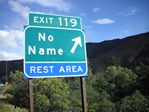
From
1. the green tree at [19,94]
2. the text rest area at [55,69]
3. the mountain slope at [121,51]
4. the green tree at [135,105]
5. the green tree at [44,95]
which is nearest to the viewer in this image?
the text rest area at [55,69]

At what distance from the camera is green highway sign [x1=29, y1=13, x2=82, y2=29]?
7.47m

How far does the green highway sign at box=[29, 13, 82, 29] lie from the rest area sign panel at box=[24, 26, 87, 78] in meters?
0.11

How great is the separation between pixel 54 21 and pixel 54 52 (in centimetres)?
85

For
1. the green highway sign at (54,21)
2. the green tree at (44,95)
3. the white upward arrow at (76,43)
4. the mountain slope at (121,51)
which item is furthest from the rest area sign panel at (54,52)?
the mountain slope at (121,51)

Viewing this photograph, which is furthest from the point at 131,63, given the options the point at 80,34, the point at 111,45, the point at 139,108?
the point at 80,34

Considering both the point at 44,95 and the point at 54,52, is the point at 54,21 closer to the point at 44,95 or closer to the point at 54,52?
the point at 54,52

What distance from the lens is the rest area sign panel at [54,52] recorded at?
723cm

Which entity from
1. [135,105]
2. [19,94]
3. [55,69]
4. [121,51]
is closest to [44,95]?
[19,94]

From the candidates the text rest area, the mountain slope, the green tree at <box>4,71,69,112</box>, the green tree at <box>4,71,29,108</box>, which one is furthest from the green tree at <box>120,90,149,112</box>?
the mountain slope

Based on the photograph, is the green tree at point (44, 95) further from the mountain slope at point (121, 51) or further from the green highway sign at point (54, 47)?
the mountain slope at point (121, 51)

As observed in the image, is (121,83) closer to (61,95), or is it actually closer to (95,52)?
(61,95)

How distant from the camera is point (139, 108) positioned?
47.1m

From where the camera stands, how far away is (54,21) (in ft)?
25.4

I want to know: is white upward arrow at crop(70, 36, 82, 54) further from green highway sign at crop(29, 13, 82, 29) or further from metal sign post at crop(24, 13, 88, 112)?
green highway sign at crop(29, 13, 82, 29)
